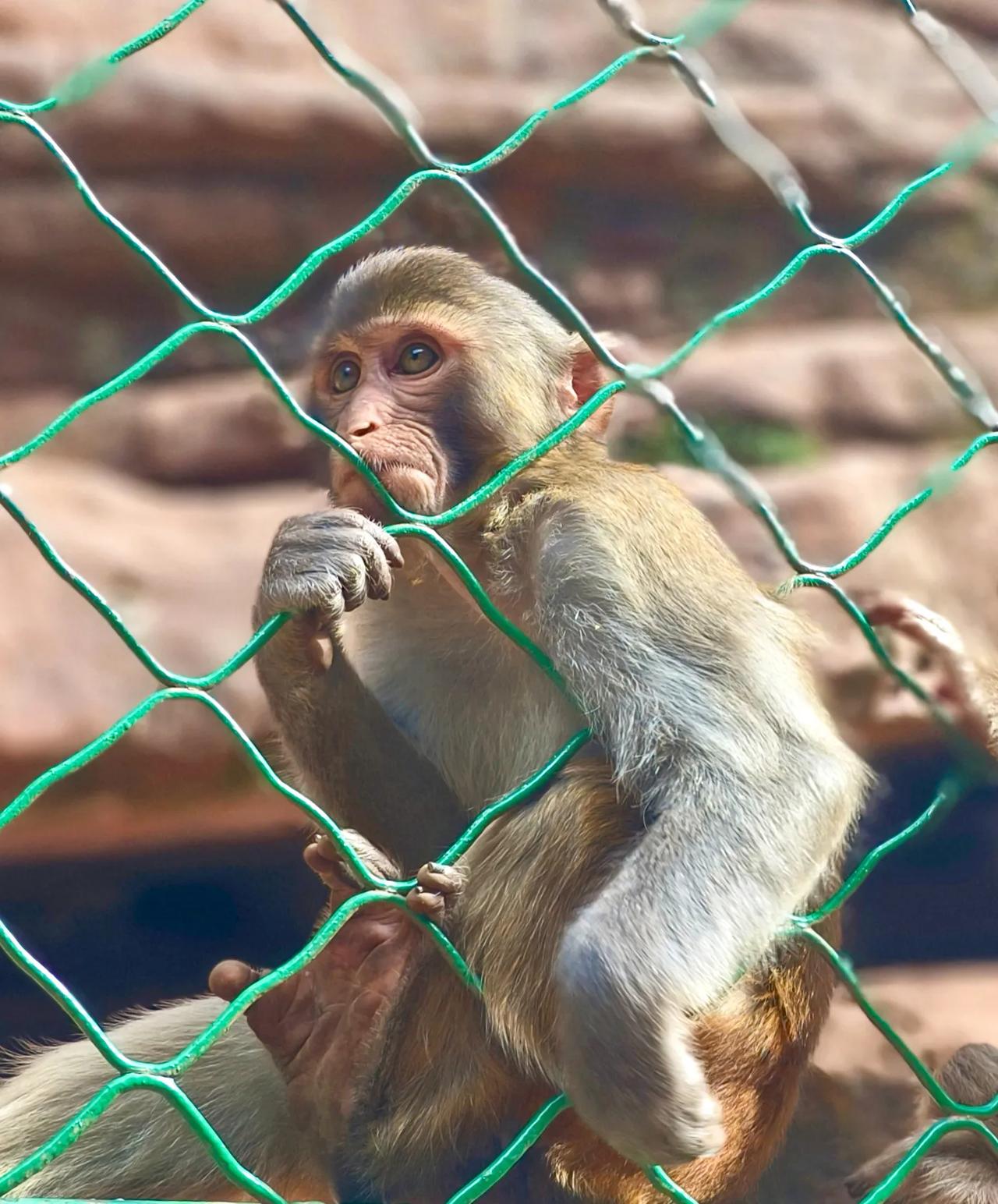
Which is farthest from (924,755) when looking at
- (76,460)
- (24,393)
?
(24,393)

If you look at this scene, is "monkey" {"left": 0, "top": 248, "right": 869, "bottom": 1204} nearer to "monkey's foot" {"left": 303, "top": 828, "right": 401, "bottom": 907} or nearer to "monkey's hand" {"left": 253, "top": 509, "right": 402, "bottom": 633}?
"monkey's hand" {"left": 253, "top": 509, "right": 402, "bottom": 633}

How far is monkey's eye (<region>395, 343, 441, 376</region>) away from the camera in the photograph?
2.51 m

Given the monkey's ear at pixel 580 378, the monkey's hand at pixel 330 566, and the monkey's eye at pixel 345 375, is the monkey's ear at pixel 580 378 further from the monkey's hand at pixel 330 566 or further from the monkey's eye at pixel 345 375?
the monkey's hand at pixel 330 566

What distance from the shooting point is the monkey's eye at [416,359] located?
98.9 inches

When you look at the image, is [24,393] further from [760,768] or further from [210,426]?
[760,768]

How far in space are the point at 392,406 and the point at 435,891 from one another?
931mm

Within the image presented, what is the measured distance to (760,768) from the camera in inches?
76.6

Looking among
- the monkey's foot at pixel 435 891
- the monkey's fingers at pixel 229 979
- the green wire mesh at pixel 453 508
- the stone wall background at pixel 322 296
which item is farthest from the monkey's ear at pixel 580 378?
the stone wall background at pixel 322 296

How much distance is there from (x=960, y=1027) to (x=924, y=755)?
0.87 metres

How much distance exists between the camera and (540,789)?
2.05 metres

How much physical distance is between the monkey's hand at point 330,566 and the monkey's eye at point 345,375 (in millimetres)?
522

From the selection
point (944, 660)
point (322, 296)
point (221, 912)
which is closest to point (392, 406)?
point (944, 660)

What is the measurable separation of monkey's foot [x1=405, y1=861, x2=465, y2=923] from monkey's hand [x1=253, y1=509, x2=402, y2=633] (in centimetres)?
40

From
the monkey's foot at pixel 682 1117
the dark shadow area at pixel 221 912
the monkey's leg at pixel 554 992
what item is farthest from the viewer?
the dark shadow area at pixel 221 912
